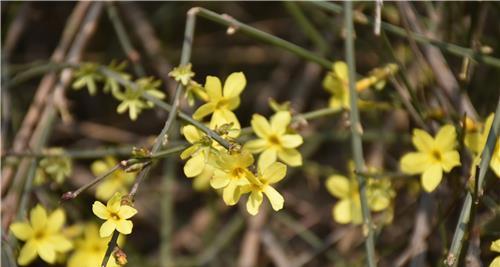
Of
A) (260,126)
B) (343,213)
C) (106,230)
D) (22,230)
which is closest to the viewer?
(106,230)

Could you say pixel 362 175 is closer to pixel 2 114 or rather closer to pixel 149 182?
pixel 2 114

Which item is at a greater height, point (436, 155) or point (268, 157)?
point (268, 157)

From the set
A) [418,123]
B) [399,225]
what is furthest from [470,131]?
[399,225]

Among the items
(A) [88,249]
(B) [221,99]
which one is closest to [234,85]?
(B) [221,99]

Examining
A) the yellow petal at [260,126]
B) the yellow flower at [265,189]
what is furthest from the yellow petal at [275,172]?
the yellow petal at [260,126]

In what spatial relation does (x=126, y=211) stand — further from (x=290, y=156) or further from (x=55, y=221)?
(x=55, y=221)

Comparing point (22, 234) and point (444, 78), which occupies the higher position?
point (22, 234)
